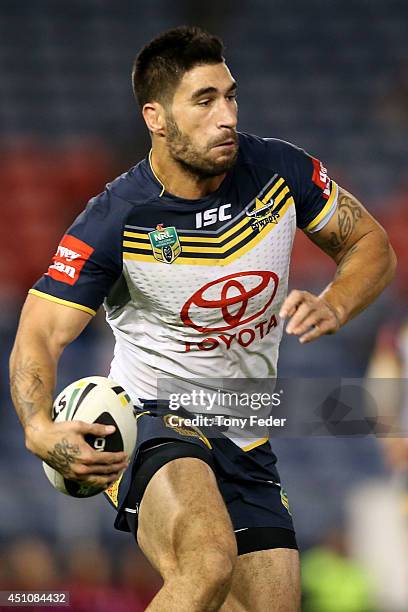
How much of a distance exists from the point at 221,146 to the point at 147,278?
2.14ft

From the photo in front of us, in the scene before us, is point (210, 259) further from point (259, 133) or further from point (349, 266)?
point (259, 133)

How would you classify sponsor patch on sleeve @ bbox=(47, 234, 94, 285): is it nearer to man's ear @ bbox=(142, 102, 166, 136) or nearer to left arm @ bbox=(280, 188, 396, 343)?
man's ear @ bbox=(142, 102, 166, 136)

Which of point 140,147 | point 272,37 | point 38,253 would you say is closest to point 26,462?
point 38,253

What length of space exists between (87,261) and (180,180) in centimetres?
57

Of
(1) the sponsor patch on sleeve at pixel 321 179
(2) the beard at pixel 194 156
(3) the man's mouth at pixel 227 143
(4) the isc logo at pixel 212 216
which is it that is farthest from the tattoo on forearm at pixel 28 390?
(1) the sponsor patch on sleeve at pixel 321 179

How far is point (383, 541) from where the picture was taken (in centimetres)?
886

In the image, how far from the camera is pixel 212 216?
5.06 metres

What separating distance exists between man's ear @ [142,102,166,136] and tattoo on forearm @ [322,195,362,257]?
0.91 meters

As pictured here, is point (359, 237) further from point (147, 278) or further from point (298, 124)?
point (298, 124)

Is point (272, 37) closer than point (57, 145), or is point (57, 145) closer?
point (57, 145)

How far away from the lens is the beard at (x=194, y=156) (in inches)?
193

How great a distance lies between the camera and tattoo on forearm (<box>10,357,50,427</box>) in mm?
4535

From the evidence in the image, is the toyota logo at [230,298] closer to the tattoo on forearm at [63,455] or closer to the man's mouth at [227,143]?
the man's mouth at [227,143]

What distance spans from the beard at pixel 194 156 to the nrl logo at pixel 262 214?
0.25 meters
